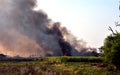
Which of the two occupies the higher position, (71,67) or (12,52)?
(12,52)

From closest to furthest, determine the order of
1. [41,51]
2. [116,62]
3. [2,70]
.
Answer: [2,70] < [116,62] < [41,51]

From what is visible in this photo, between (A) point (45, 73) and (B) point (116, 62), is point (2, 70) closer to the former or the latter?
(A) point (45, 73)

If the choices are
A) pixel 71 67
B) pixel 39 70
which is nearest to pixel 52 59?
pixel 71 67

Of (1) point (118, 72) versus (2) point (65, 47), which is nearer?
(1) point (118, 72)

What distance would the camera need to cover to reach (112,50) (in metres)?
60.6

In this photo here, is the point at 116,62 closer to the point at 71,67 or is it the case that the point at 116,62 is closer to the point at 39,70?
the point at 71,67

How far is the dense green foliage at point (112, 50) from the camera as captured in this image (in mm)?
60188

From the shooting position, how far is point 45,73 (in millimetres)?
52719

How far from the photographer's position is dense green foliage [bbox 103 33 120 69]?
197ft

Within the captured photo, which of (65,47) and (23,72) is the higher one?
(65,47)

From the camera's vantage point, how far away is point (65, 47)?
108188 millimetres

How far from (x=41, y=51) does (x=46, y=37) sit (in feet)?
17.1

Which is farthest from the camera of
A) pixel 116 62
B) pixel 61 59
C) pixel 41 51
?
pixel 41 51

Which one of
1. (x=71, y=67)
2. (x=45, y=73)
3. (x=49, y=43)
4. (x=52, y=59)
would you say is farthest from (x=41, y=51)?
(x=45, y=73)
